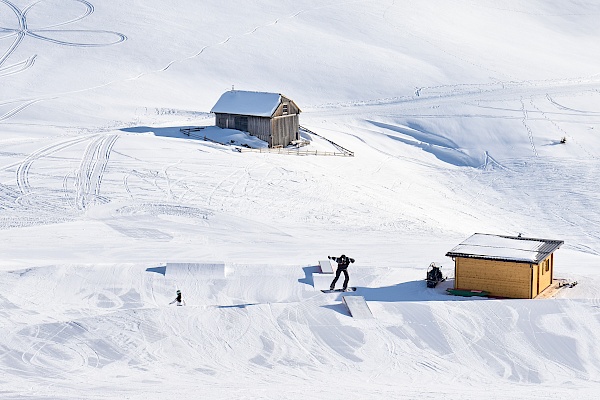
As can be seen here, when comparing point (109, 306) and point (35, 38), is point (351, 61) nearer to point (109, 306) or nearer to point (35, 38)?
point (35, 38)

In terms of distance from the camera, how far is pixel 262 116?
4522cm

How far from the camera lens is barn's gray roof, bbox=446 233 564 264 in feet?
83.1

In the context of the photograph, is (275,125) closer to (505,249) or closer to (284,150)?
(284,150)

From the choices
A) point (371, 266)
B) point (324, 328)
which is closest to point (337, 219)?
point (371, 266)

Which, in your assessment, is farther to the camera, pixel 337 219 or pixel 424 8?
pixel 424 8

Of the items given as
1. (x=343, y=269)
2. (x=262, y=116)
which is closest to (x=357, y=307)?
(x=343, y=269)

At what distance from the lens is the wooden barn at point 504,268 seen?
25141 mm

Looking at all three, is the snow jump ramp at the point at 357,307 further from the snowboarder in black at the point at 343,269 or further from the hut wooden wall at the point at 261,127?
the hut wooden wall at the point at 261,127

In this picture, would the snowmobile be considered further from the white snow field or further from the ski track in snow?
the ski track in snow

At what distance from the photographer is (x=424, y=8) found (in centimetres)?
7856

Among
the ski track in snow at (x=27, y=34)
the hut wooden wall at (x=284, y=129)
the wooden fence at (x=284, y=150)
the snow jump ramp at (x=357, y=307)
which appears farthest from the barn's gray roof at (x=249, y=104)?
the snow jump ramp at (x=357, y=307)

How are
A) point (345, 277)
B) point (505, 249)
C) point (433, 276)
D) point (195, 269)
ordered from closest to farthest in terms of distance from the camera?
point (345, 277), point (505, 249), point (433, 276), point (195, 269)

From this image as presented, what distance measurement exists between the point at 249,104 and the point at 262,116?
138 centimetres

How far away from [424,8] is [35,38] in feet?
100
